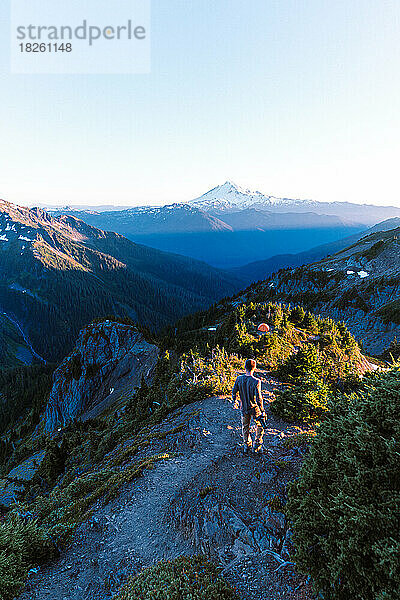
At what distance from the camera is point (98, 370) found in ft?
195

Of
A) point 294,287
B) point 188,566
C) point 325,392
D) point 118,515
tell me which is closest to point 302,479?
point 188,566

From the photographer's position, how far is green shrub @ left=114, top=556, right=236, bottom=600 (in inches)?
233

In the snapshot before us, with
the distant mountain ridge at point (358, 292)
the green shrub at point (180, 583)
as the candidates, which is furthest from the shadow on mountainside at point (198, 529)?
the distant mountain ridge at point (358, 292)

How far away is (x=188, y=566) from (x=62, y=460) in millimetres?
21597

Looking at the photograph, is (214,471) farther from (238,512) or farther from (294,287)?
(294,287)

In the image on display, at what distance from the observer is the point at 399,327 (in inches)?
2360

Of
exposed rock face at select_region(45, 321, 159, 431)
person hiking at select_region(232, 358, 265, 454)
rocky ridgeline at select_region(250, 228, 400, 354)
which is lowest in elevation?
exposed rock face at select_region(45, 321, 159, 431)

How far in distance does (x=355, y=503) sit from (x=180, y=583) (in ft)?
15.0

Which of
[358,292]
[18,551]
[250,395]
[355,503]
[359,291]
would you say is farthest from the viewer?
[359,291]

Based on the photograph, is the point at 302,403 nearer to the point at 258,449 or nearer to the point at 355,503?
the point at 258,449

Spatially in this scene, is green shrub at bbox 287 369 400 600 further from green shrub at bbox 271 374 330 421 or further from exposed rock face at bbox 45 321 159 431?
exposed rock face at bbox 45 321 159 431

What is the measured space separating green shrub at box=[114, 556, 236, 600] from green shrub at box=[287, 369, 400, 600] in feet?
7.06

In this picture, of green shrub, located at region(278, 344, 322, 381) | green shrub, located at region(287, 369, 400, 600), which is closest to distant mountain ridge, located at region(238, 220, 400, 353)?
green shrub, located at region(278, 344, 322, 381)

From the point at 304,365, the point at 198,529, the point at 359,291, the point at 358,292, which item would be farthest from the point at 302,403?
the point at 359,291
